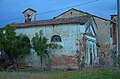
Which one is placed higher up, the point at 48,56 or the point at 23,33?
the point at 23,33

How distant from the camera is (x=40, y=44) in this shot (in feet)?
104

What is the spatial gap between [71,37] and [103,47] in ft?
37.2

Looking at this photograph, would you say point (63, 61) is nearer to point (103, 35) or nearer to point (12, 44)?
point (12, 44)

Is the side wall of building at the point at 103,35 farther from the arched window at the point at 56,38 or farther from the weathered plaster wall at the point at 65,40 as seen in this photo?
the weathered plaster wall at the point at 65,40

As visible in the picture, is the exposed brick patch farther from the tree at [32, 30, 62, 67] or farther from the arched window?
the arched window

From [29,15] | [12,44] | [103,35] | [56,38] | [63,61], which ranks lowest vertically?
[63,61]

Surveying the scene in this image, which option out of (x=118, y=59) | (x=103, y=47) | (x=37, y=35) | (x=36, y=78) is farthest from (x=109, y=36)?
(x=36, y=78)

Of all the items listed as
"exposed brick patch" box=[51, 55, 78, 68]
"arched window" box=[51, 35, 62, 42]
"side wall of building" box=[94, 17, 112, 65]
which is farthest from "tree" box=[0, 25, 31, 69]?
"side wall of building" box=[94, 17, 112, 65]

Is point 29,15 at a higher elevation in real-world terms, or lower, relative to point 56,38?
higher

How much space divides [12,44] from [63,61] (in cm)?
577

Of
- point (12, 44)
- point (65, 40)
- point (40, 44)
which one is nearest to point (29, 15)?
point (40, 44)

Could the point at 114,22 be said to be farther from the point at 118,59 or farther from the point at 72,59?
the point at 118,59

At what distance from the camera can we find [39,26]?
110ft

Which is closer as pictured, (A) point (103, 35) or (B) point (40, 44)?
(B) point (40, 44)
